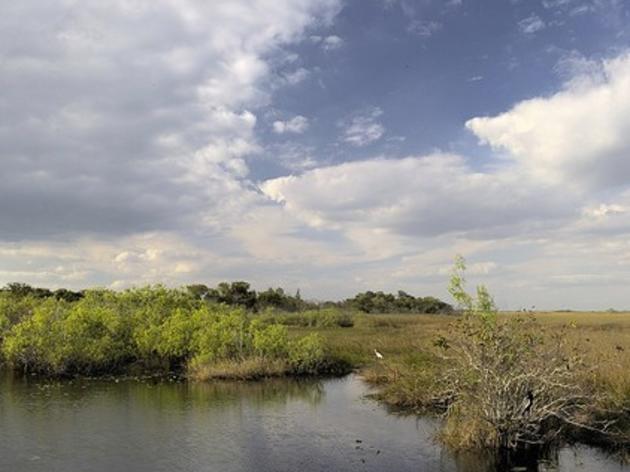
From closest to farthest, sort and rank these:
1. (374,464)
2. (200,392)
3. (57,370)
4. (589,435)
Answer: (374,464)
(589,435)
(200,392)
(57,370)

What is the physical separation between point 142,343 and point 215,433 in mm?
19451

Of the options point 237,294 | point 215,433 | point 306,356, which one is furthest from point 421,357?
point 237,294

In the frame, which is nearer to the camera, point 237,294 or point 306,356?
point 306,356

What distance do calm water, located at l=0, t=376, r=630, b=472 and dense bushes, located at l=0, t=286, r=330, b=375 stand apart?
5331 mm

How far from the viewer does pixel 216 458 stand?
18.0 meters

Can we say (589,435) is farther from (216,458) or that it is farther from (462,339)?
(216,458)

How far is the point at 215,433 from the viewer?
21062 mm

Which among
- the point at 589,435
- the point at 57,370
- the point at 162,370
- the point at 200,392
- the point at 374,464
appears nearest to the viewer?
the point at 374,464

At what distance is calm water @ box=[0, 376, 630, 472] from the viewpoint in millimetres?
17453

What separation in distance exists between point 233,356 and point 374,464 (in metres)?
19.8

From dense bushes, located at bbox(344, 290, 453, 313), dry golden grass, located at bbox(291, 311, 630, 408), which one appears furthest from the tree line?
dry golden grass, located at bbox(291, 311, 630, 408)

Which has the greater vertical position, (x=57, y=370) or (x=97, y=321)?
(x=97, y=321)

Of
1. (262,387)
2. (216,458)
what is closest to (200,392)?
(262,387)

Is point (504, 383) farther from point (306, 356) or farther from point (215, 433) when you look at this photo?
point (306, 356)
